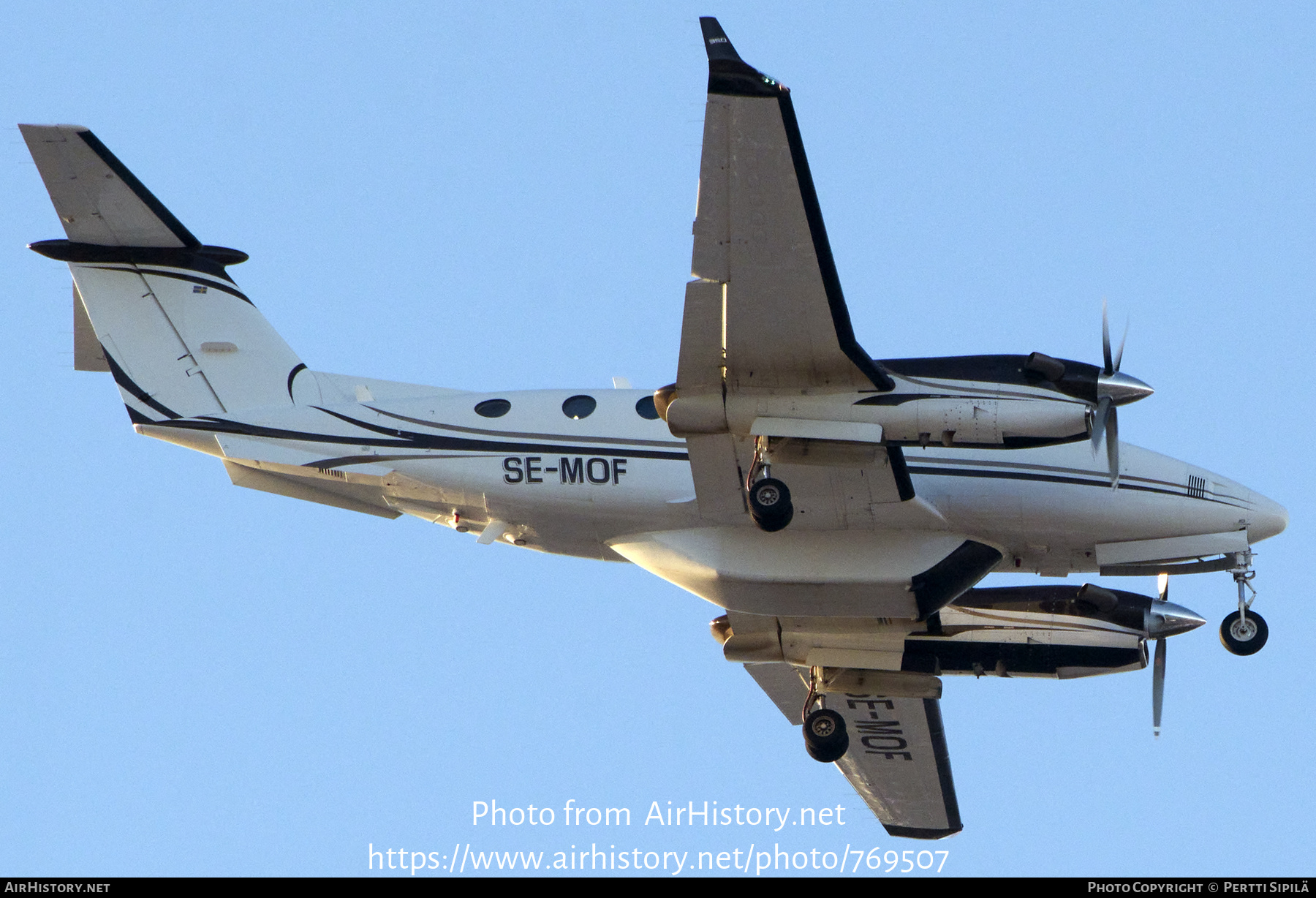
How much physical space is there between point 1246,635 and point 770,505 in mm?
6613

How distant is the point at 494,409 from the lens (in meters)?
21.9

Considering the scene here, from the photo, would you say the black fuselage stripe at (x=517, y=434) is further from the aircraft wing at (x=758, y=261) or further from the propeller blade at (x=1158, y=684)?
the propeller blade at (x=1158, y=684)

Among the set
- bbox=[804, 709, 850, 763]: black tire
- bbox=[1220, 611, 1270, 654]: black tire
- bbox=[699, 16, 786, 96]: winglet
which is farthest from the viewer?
bbox=[804, 709, 850, 763]: black tire

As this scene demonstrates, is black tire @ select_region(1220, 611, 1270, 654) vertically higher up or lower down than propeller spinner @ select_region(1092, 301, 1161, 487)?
lower down

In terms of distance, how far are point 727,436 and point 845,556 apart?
275cm

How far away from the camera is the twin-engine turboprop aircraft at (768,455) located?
18.4 m

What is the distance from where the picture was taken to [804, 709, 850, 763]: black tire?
23375 mm

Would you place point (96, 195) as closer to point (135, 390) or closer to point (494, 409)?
point (135, 390)

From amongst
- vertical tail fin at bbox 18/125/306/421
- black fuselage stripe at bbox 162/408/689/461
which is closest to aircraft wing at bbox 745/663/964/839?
black fuselage stripe at bbox 162/408/689/461

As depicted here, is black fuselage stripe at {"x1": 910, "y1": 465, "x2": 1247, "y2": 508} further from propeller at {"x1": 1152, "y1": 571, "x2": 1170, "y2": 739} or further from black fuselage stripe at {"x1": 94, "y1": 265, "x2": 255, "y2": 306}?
black fuselage stripe at {"x1": 94, "y1": 265, "x2": 255, "y2": 306}

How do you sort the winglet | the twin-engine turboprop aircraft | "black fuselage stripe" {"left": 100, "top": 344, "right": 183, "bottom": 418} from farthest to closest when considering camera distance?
1. "black fuselage stripe" {"left": 100, "top": 344, "right": 183, "bottom": 418}
2. the twin-engine turboprop aircraft
3. the winglet

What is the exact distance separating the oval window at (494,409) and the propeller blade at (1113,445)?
7585mm

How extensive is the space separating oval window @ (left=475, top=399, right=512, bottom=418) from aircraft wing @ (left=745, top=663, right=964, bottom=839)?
19.3 ft

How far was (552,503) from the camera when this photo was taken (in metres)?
21.4
